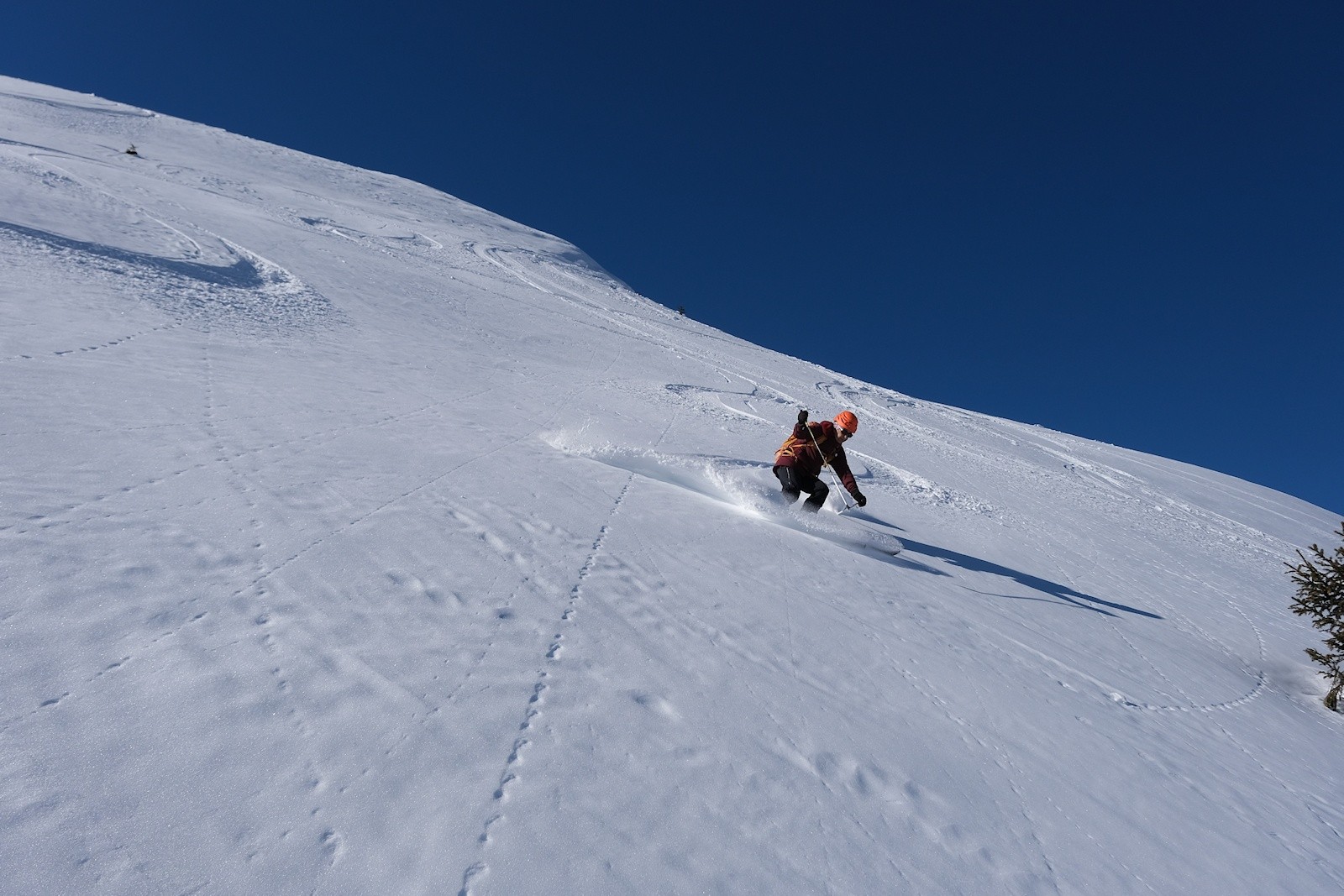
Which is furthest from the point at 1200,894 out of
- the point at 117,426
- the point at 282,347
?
the point at 282,347

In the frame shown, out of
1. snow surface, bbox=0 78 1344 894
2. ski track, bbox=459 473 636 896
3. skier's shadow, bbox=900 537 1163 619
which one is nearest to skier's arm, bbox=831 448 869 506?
snow surface, bbox=0 78 1344 894

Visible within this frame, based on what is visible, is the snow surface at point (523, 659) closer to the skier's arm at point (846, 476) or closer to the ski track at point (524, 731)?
the ski track at point (524, 731)

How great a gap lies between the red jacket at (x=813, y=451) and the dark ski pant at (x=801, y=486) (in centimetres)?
7

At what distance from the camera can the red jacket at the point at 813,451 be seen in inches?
339

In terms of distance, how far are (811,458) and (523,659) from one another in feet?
19.0

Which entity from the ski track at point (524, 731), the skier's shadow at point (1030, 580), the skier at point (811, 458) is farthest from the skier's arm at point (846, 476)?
the ski track at point (524, 731)

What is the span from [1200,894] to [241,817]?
470cm

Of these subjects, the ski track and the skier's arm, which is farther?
the skier's arm

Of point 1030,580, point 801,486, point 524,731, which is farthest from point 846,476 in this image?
point 524,731

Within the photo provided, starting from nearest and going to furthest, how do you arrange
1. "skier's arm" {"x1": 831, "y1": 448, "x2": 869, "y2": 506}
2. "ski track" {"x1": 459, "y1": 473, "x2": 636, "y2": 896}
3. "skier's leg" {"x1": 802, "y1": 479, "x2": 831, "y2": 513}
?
"ski track" {"x1": 459, "y1": 473, "x2": 636, "y2": 896} < "skier's arm" {"x1": 831, "y1": 448, "x2": 869, "y2": 506} < "skier's leg" {"x1": 802, "y1": 479, "x2": 831, "y2": 513}

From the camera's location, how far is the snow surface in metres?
2.48

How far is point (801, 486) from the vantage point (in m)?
8.67

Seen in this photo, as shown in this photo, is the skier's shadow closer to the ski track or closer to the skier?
the skier

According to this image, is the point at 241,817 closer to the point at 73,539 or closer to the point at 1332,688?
the point at 73,539
